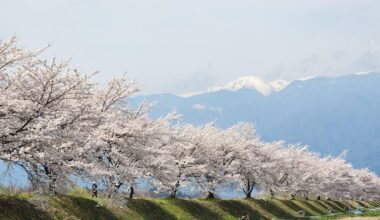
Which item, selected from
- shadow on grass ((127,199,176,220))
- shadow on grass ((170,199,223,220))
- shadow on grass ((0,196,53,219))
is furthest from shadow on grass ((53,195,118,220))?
shadow on grass ((170,199,223,220))

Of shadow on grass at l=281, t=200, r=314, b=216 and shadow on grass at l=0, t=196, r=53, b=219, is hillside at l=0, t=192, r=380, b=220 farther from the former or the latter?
shadow on grass at l=281, t=200, r=314, b=216

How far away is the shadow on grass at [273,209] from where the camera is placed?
69.0m

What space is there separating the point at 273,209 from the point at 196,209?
22253 millimetres

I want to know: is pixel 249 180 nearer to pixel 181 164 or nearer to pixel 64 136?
pixel 181 164

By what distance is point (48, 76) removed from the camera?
2398 centimetres

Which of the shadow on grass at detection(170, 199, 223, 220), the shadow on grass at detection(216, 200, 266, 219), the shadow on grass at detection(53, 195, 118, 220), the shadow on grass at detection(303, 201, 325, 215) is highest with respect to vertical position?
the shadow on grass at detection(303, 201, 325, 215)

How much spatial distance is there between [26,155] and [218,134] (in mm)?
50521

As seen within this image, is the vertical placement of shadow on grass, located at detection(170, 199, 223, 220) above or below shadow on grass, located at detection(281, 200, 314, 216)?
below

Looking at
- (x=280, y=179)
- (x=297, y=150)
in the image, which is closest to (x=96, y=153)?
(x=280, y=179)

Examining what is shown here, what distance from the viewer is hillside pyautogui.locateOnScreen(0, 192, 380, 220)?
98.4 ft

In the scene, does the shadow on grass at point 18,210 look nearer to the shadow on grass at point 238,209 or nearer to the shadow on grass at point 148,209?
the shadow on grass at point 148,209

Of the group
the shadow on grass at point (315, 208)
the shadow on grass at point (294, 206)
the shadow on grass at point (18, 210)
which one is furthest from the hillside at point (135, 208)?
the shadow on grass at point (315, 208)

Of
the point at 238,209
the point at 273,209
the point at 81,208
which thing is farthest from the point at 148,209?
the point at 273,209

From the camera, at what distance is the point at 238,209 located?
2424 inches
